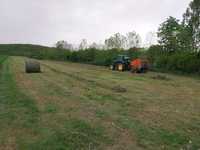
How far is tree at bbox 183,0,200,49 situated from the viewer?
91.9ft

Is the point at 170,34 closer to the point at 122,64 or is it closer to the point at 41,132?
the point at 122,64

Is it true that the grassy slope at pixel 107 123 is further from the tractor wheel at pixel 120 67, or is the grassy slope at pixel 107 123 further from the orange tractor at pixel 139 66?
the tractor wheel at pixel 120 67

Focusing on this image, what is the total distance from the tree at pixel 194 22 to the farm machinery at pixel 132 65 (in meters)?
9.36

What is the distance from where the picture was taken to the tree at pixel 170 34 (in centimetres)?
2845

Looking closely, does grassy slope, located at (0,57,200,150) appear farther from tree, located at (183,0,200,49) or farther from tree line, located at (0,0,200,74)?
tree, located at (183,0,200,49)

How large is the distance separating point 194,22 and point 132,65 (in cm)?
1236

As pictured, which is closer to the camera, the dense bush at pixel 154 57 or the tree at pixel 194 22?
the dense bush at pixel 154 57

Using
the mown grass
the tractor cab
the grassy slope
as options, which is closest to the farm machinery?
the tractor cab

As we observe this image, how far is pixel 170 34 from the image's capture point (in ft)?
95.1

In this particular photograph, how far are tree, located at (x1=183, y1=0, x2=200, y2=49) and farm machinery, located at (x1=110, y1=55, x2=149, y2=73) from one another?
9.36 metres

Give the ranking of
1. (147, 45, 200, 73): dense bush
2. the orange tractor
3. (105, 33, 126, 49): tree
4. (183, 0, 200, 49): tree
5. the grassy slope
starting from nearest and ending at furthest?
the grassy slope
the orange tractor
(147, 45, 200, 73): dense bush
(183, 0, 200, 49): tree
(105, 33, 126, 49): tree

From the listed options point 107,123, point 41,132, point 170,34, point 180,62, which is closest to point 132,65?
point 180,62

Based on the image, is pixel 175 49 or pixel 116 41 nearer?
pixel 175 49

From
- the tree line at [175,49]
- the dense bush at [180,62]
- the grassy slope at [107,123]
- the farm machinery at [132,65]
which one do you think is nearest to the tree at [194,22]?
the tree line at [175,49]
